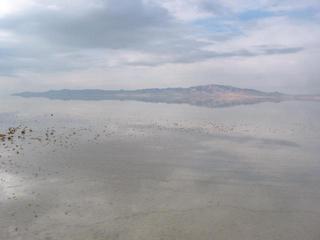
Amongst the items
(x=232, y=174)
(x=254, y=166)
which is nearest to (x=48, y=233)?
(x=232, y=174)

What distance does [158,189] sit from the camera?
26.7 m

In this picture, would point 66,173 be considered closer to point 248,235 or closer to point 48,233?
point 48,233

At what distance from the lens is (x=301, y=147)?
43375mm

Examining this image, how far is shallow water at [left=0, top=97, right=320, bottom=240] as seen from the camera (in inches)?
805

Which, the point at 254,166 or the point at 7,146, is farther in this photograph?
the point at 7,146

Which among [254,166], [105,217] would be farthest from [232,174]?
[105,217]

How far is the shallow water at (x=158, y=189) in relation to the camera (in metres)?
20.5

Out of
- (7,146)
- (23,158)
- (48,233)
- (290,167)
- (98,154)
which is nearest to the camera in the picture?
(48,233)

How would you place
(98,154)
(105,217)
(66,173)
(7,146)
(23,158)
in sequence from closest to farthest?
1. (105,217)
2. (66,173)
3. (23,158)
4. (98,154)
5. (7,146)

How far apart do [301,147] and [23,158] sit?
112ft

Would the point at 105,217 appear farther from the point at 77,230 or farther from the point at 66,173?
the point at 66,173

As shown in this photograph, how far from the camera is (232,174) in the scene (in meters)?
30.7

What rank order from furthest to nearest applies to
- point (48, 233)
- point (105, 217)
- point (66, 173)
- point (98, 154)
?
1. point (98, 154)
2. point (66, 173)
3. point (105, 217)
4. point (48, 233)

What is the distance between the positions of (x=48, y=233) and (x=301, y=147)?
114ft
